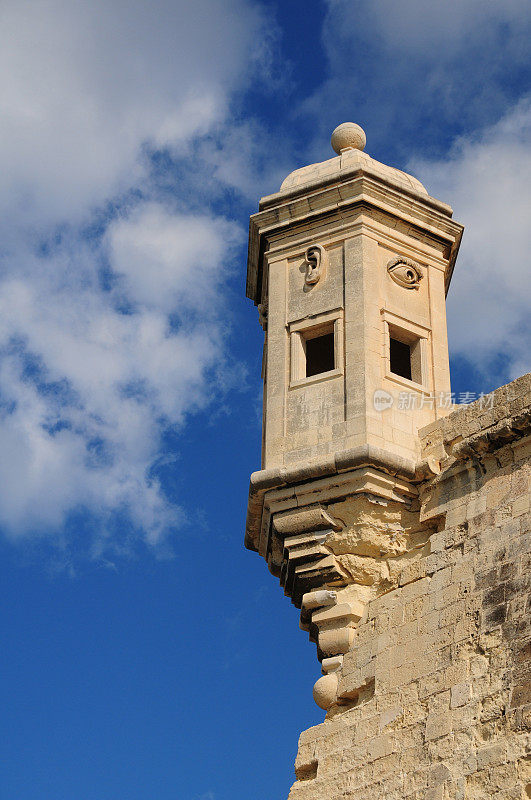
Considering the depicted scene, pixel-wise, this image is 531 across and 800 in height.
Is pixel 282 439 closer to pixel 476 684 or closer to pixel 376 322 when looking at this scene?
pixel 376 322

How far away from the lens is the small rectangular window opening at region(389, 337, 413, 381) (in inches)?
526

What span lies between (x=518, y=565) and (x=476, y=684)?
999 mm

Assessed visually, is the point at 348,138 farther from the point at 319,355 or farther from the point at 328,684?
the point at 328,684

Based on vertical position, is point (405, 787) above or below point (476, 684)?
below

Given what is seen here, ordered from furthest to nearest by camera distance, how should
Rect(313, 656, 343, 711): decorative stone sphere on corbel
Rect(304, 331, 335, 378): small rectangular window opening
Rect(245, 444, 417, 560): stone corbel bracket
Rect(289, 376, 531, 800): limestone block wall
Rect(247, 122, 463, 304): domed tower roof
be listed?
Rect(304, 331, 335, 378): small rectangular window opening → Rect(247, 122, 463, 304): domed tower roof → Rect(245, 444, 417, 560): stone corbel bracket → Rect(313, 656, 343, 711): decorative stone sphere on corbel → Rect(289, 376, 531, 800): limestone block wall

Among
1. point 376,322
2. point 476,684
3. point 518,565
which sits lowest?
point 476,684

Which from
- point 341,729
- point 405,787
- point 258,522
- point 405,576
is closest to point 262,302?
point 258,522

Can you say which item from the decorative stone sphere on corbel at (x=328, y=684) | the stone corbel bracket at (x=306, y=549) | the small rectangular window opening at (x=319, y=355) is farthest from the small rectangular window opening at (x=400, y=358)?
the decorative stone sphere on corbel at (x=328, y=684)

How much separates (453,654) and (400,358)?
4.69m

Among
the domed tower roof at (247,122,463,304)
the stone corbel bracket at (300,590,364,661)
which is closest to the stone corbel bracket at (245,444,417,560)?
the stone corbel bracket at (300,590,364,661)

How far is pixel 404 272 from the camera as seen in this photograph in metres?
12.6

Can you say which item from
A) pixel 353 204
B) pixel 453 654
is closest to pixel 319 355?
pixel 353 204

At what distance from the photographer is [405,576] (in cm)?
1080

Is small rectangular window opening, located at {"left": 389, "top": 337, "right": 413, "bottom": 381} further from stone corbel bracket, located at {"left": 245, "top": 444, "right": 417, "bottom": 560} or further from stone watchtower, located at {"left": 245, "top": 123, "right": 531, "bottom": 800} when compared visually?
stone corbel bracket, located at {"left": 245, "top": 444, "right": 417, "bottom": 560}
